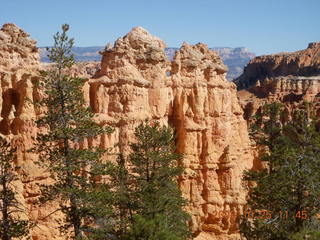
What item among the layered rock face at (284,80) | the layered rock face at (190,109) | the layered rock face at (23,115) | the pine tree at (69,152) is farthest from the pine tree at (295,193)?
the layered rock face at (284,80)

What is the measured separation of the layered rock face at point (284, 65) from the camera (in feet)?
413

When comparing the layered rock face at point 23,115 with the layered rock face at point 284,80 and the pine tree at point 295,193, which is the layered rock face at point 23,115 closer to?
the pine tree at point 295,193

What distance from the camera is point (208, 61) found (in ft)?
105

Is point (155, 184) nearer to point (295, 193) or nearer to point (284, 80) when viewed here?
point (295, 193)

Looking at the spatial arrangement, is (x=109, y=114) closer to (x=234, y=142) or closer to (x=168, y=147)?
(x=168, y=147)

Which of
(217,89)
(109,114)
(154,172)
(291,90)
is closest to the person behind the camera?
(154,172)

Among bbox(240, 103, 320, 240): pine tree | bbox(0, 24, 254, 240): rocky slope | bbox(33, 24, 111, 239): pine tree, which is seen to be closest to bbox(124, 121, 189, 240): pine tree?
bbox(33, 24, 111, 239): pine tree

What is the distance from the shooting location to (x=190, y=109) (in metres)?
29.9

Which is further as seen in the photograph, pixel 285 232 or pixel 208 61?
pixel 208 61

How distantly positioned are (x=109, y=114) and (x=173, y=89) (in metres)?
6.41

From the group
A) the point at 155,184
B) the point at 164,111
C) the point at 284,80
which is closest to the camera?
the point at 155,184

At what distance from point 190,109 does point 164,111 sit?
2594 millimetres

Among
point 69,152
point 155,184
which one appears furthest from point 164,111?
point 69,152

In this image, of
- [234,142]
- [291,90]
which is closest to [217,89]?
[234,142]
